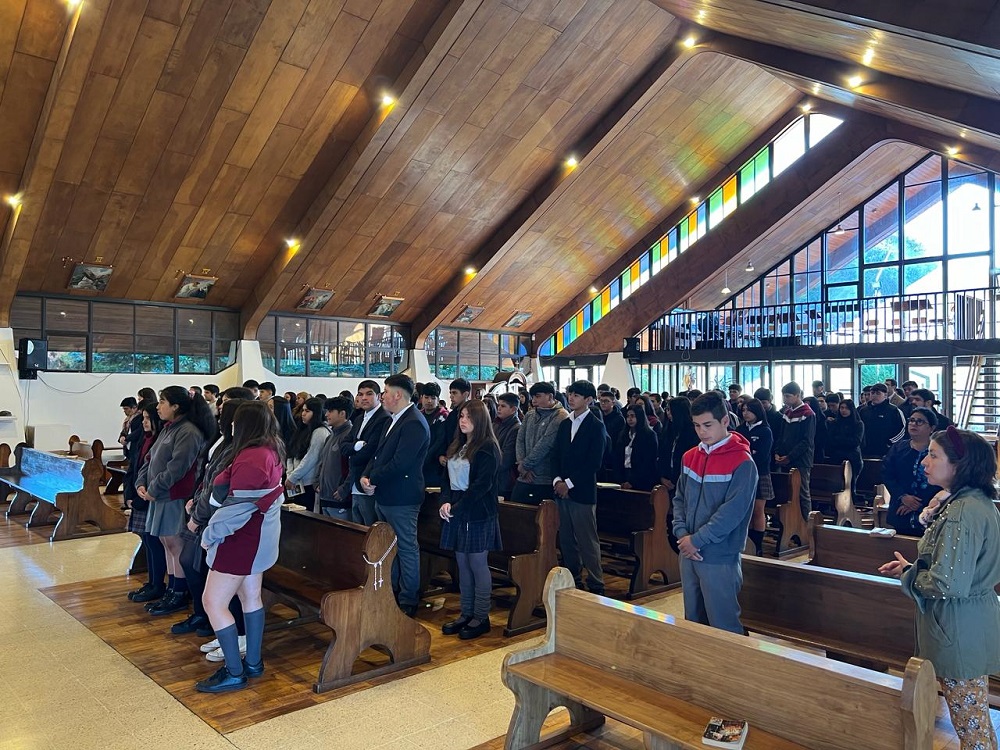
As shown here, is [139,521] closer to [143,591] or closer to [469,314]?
[143,591]

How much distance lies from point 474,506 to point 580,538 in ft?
3.51

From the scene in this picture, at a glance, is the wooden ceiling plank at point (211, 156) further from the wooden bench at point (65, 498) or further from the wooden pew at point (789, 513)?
the wooden pew at point (789, 513)

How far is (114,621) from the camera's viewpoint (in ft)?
16.1

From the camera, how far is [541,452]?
534 cm

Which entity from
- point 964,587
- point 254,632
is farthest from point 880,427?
point 254,632

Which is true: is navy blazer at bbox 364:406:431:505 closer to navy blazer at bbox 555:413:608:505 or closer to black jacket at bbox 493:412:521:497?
navy blazer at bbox 555:413:608:505

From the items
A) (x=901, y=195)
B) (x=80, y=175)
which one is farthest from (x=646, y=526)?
(x=901, y=195)

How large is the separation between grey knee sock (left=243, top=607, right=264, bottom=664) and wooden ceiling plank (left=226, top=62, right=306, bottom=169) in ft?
25.7

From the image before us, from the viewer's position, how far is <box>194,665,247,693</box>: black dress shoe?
372 centimetres

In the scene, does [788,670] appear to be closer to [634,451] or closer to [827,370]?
[634,451]

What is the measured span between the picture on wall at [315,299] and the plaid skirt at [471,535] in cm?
1044

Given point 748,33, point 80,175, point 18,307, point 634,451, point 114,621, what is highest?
point 748,33

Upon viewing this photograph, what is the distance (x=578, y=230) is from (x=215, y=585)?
42.2 ft

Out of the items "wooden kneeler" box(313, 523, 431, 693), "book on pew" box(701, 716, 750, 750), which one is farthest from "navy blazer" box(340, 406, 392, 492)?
"book on pew" box(701, 716, 750, 750)
